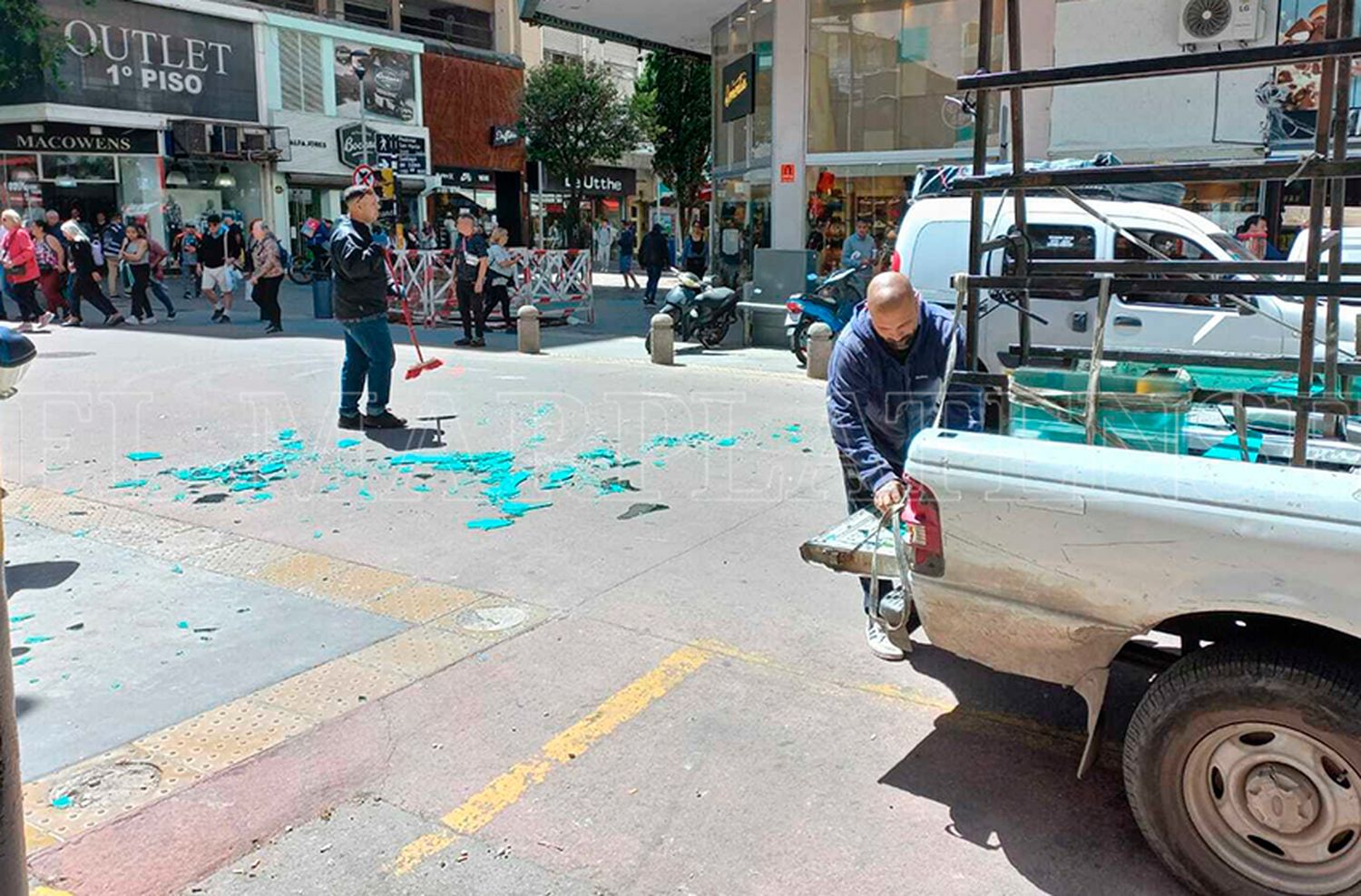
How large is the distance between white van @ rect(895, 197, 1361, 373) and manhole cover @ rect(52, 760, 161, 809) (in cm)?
595

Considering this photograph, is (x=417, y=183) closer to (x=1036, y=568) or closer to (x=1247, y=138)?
(x=1247, y=138)

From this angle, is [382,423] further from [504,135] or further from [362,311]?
[504,135]

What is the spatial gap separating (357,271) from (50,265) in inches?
449

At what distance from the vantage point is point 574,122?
114 feet

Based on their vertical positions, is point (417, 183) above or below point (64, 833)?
above

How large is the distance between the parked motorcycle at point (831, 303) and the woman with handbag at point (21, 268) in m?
11.8

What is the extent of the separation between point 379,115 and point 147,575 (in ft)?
102

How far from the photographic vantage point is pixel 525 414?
34.0ft

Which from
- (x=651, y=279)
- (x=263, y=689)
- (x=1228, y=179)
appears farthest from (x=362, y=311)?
(x=651, y=279)

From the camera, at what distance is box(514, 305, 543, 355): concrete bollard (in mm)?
14828


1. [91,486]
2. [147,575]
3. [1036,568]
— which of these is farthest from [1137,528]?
[91,486]

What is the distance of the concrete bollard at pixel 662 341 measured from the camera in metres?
14.1

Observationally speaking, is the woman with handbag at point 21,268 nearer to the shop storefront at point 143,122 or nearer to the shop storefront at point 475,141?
the shop storefront at point 143,122

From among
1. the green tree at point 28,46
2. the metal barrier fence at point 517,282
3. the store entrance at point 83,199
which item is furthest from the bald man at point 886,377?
the store entrance at point 83,199
